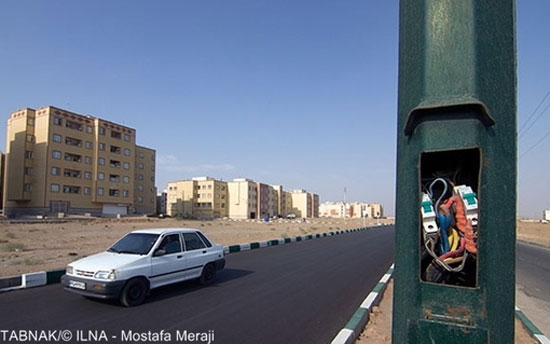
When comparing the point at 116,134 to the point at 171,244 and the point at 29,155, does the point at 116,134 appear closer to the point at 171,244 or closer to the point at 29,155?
the point at 29,155

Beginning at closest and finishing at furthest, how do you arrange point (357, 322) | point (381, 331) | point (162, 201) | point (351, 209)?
point (357, 322) → point (381, 331) → point (162, 201) → point (351, 209)

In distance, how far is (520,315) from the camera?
684cm

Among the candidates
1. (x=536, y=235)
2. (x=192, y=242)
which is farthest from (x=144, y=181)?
(x=192, y=242)

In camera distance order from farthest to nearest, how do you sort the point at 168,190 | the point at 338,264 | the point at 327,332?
the point at 168,190, the point at 338,264, the point at 327,332

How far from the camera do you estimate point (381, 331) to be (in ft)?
20.1

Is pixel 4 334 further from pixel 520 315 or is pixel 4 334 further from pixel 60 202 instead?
pixel 60 202

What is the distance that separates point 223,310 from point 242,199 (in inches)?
4074

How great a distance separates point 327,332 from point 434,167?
475 centimetres

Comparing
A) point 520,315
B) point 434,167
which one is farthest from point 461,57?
point 520,315

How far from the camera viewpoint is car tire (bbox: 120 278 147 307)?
7.05 meters

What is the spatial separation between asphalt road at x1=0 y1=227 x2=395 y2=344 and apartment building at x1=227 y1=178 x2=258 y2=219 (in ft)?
324

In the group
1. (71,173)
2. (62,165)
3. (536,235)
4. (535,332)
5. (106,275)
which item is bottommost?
(536,235)

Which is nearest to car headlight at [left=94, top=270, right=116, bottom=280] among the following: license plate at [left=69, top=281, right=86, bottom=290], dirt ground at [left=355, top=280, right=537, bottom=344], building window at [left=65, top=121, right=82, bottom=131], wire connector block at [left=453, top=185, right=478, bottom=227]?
→ license plate at [left=69, top=281, right=86, bottom=290]

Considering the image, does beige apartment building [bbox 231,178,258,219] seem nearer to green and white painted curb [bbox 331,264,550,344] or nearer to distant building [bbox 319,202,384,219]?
distant building [bbox 319,202,384,219]
